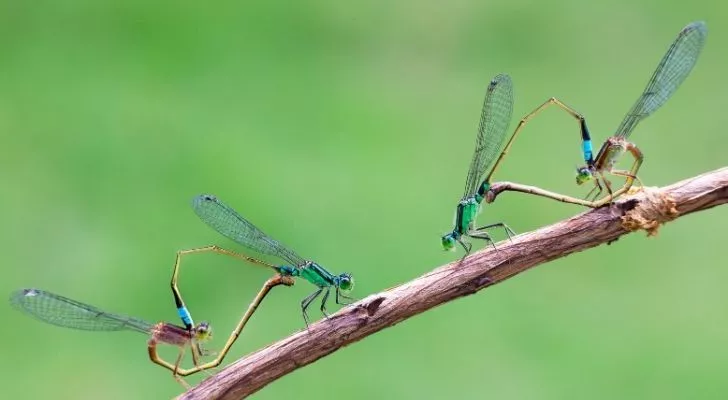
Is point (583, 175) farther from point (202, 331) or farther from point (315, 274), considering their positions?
point (202, 331)

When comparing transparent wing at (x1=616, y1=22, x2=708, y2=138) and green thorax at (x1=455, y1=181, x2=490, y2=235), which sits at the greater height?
transparent wing at (x1=616, y1=22, x2=708, y2=138)

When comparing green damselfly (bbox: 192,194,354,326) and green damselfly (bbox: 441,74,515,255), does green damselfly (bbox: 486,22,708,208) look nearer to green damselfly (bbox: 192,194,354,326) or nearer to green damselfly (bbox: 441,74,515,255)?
green damselfly (bbox: 441,74,515,255)

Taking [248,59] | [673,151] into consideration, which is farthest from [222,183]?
[673,151]

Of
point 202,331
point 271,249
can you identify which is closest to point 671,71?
point 271,249

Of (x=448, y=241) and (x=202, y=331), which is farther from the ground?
(x=202, y=331)

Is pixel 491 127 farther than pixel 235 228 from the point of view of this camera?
No

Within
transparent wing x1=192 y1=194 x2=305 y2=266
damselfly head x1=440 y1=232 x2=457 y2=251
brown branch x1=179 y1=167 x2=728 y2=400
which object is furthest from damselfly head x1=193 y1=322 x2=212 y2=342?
damselfly head x1=440 y1=232 x2=457 y2=251
